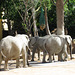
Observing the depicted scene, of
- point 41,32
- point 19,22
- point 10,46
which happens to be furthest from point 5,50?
point 41,32

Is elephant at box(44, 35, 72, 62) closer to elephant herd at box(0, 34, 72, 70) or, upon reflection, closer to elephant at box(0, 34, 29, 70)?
elephant herd at box(0, 34, 72, 70)

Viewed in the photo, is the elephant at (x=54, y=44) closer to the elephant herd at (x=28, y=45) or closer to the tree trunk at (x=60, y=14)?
the elephant herd at (x=28, y=45)

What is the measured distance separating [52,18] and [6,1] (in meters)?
9.92

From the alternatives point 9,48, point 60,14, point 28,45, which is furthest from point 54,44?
point 9,48

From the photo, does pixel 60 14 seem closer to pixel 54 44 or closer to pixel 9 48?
pixel 54 44

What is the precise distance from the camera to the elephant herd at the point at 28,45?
10.1 meters

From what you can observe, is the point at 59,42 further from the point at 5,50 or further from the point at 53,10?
the point at 53,10

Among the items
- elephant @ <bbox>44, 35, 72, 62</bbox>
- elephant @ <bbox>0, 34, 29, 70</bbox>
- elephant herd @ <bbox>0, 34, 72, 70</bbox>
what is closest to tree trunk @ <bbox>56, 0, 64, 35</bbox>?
elephant herd @ <bbox>0, 34, 72, 70</bbox>

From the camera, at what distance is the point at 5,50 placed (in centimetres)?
1003

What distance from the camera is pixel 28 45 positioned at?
13.9 meters

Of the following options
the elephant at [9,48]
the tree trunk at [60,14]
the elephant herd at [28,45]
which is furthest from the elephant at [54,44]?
the elephant at [9,48]

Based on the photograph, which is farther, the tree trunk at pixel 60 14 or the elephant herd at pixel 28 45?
the tree trunk at pixel 60 14

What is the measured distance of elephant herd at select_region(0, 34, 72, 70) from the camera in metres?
10.1

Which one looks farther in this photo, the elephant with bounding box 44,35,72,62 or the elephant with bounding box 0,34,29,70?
the elephant with bounding box 44,35,72,62
